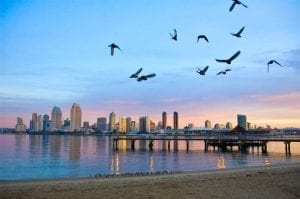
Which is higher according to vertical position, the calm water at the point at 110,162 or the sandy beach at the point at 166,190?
the sandy beach at the point at 166,190

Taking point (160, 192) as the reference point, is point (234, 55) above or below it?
above

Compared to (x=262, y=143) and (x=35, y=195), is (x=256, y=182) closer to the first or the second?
(x=35, y=195)

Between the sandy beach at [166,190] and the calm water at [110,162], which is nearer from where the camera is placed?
the sandy beach at [166,190]

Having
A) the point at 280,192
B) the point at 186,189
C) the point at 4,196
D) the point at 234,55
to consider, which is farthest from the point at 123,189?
the point at 234,55

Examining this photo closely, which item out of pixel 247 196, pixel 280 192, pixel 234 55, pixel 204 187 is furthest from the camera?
pixel 204 187

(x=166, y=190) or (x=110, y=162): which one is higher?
(x=166, y=190)

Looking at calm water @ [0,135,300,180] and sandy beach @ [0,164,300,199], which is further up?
sandy beach @ [0,164,300,199]

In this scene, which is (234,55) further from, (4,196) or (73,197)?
(4,196)

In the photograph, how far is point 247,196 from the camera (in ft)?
59.5

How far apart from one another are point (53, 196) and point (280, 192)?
32.3 ft

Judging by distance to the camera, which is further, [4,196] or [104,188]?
[104,188]

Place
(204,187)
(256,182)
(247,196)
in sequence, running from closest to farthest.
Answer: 1. (247,196)
2. (204,187)
3. (256,182)

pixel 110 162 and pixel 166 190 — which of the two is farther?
pixel 110 162

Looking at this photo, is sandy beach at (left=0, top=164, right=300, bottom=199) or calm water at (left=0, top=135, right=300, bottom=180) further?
calm water at (left=0, top=135, right=300, bottom=180)
